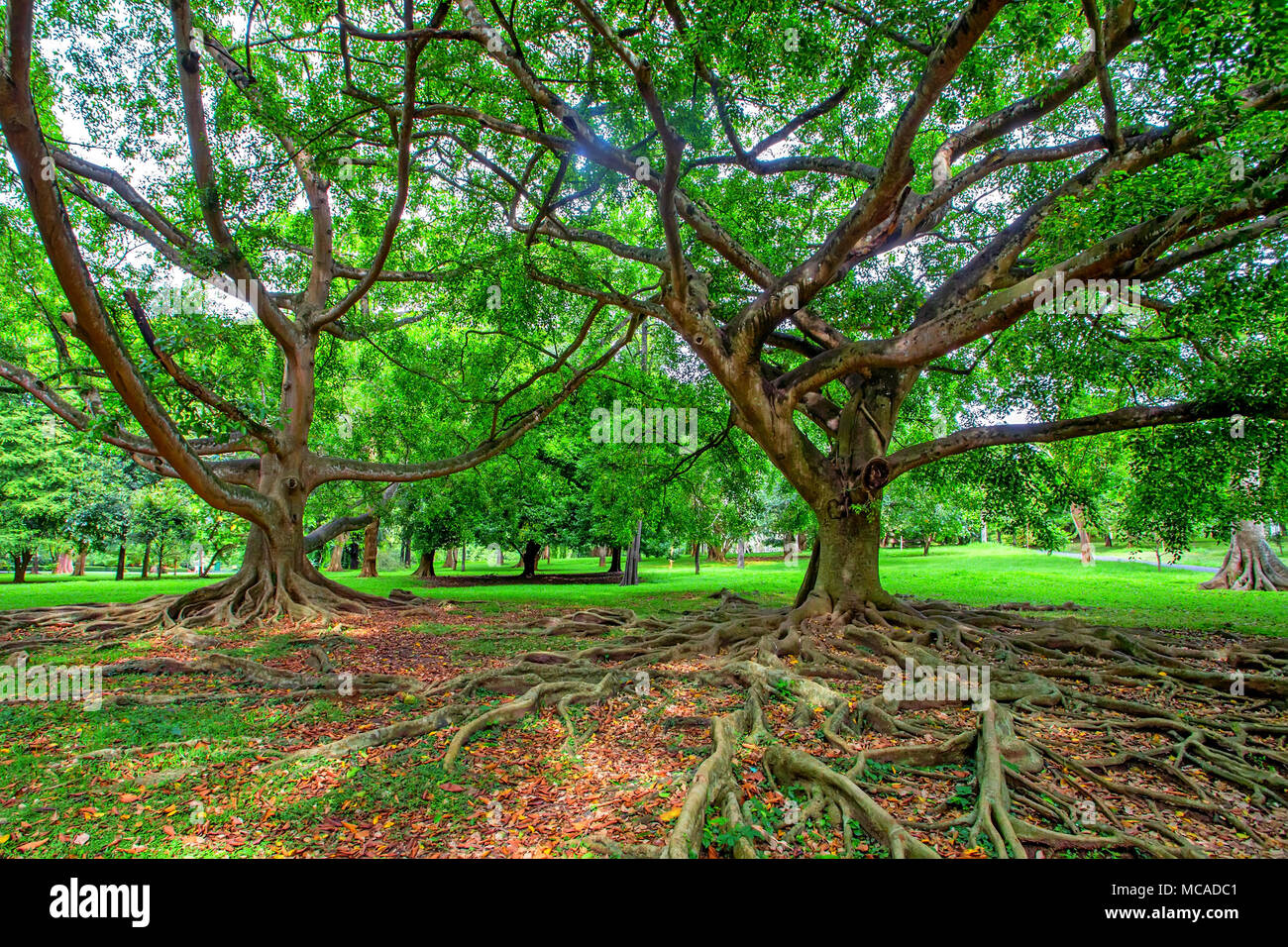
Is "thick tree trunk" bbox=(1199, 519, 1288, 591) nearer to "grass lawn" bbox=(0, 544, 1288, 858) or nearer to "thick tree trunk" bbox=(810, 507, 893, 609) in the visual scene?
"thick tree trunk" bbox=(810, 507, 893, 609)

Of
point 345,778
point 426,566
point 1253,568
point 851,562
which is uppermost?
point 851,562

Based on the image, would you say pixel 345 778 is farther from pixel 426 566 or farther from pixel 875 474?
pixel 426 566

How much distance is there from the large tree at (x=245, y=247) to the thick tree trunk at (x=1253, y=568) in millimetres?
17351

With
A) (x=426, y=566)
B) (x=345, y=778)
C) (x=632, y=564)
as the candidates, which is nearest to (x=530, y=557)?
(x=426, y=566)

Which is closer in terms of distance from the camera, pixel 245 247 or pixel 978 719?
pixel 978 719

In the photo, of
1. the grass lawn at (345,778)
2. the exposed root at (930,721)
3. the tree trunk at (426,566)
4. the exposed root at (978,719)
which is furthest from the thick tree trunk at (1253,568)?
the tree trunk at (426,566)

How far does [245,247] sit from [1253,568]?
78.5 ft

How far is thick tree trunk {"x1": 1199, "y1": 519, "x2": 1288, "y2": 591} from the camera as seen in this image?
1445cm

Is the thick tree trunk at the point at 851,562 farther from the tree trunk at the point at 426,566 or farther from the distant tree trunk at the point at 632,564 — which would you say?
the tree trunk at the point at 426,566

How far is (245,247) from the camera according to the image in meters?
9.26

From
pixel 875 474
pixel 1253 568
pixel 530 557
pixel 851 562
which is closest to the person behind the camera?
pixel 875 474

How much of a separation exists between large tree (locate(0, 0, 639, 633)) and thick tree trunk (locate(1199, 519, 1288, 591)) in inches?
683
